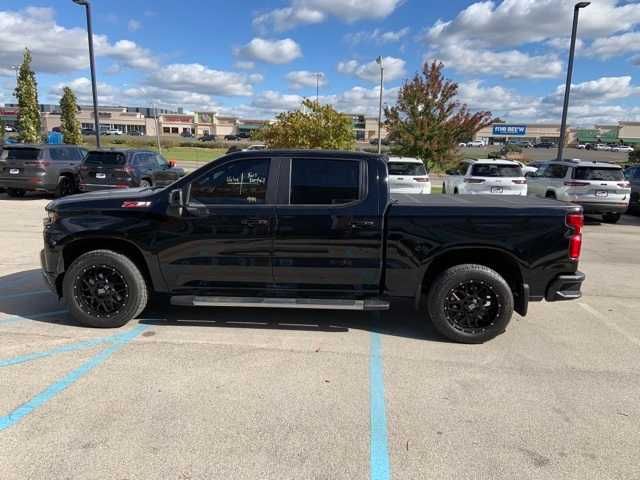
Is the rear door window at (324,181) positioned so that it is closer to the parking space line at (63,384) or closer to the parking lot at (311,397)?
the parking lot at (311,397)

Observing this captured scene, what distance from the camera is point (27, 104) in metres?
25.4

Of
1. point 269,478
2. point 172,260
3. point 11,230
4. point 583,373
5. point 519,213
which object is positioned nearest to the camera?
point 269,478

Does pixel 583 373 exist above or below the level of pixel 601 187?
below

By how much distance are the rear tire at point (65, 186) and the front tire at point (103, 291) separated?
39.7ft

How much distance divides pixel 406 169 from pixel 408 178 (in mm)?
389

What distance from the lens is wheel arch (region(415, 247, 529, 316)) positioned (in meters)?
4.59

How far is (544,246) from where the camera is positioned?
176 inches

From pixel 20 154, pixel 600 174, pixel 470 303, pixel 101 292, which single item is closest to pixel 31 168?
pixel 20 154

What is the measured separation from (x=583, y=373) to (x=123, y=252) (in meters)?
4.43

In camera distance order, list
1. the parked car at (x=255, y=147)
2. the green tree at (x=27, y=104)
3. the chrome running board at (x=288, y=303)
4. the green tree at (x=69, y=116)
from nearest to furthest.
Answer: the chrome running board at (x=288, y=303), the parked car at (x=255, y=147), the green tree at (x=27, y=104), the green tree at (x=69, y=116)

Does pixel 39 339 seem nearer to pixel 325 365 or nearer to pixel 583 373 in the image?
pixel 325 365

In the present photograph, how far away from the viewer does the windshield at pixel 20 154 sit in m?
14.7

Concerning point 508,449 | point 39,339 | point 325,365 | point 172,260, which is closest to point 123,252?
point 172,260

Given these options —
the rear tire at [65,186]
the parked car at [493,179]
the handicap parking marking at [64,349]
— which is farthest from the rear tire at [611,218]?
the rear tire at [65,186]
